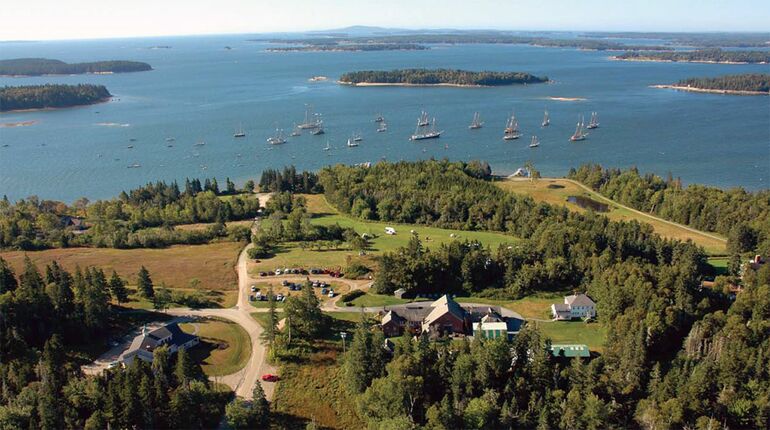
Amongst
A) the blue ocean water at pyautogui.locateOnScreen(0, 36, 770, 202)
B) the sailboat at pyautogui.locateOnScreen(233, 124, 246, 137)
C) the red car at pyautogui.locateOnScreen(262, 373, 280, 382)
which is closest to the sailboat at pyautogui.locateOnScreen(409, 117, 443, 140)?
the blue ocean water at pyautogui.locateOnScreen(0, 36, 770, 202)

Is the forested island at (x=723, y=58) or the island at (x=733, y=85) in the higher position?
the forested island at (x=723, y=58)

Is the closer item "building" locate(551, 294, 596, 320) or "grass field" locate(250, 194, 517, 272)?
"building" locate(551, 294, 596, 320)

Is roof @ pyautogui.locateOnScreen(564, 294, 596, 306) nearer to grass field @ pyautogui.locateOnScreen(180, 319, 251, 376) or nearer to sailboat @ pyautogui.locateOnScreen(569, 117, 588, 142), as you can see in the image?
grass field @ pyautogui.locateOnScreen(180, 319, 251, 376)

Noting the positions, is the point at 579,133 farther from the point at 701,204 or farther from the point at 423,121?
the point at 701,204

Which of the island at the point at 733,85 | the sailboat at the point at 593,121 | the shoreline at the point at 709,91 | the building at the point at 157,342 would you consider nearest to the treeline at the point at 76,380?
the building at the point at 157,342

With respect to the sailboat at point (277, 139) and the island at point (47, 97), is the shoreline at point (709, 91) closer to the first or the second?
the sailboat at point (277, 139)

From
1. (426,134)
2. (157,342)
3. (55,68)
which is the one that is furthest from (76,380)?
(55,68)
